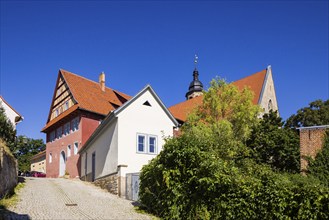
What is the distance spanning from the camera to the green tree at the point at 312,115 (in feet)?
140

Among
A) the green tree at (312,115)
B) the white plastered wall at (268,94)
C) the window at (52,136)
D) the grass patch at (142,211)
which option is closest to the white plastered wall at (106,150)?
the grass patch at (142,211)

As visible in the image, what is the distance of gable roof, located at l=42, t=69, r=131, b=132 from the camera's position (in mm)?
34219

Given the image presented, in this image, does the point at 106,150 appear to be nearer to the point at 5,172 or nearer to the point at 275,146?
the point at 5,172

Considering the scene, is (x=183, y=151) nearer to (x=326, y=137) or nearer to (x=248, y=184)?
(x=248, y=184)

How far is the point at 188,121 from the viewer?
25.6m

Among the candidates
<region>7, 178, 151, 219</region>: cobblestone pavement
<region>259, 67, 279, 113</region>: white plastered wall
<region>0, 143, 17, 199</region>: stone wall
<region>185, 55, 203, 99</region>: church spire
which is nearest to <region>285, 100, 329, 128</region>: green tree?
<region>259, 67, 279, 113</region>: white plastered wall

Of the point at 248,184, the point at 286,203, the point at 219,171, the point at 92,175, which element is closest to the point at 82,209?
the point at 219,171

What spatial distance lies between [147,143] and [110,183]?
3.35m

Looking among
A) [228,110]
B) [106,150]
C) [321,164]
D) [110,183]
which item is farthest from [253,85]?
[110,183]

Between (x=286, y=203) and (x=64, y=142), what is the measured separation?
98.1 ft

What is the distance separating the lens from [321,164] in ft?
65.9

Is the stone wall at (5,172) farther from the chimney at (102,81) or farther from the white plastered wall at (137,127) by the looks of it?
the chimney at (102,81)

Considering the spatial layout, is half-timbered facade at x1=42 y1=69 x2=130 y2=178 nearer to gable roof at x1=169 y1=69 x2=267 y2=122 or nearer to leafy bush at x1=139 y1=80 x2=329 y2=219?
gable roof at x1=169 y1=69 x2=267 y2=122

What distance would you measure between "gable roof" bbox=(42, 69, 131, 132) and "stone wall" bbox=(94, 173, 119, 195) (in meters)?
11.8
